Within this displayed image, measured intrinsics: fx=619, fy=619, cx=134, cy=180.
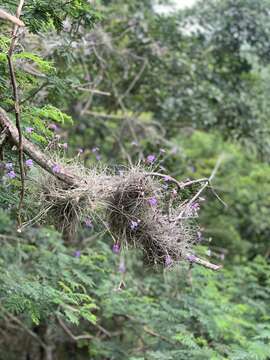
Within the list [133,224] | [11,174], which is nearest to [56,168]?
[11,174]

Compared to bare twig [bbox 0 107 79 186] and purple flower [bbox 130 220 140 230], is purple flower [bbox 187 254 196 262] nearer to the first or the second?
purple flower [bbox 130 220 140 230]

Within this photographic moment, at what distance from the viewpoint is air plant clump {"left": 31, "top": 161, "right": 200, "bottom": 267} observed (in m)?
2.69

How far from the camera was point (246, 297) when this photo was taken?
5492mm

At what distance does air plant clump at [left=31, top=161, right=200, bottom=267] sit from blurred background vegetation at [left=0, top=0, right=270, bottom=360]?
0.78ft

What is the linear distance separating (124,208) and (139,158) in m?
0.57


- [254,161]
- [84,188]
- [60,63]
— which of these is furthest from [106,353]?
[254,161]

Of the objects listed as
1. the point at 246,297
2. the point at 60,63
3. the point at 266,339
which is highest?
the point at 60,63

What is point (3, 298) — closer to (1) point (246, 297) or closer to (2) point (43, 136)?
(2) point (43, 136)

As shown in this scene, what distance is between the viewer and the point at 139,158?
3258 millimetres

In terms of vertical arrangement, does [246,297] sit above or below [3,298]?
below

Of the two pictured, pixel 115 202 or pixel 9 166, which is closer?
pixel 115 202

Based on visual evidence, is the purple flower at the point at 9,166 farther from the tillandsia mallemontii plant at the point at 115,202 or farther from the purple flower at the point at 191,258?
the purple flower at the point at 191,258

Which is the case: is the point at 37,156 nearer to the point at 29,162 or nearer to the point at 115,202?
the point at 29,162

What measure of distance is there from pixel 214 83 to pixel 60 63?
9.85ft
